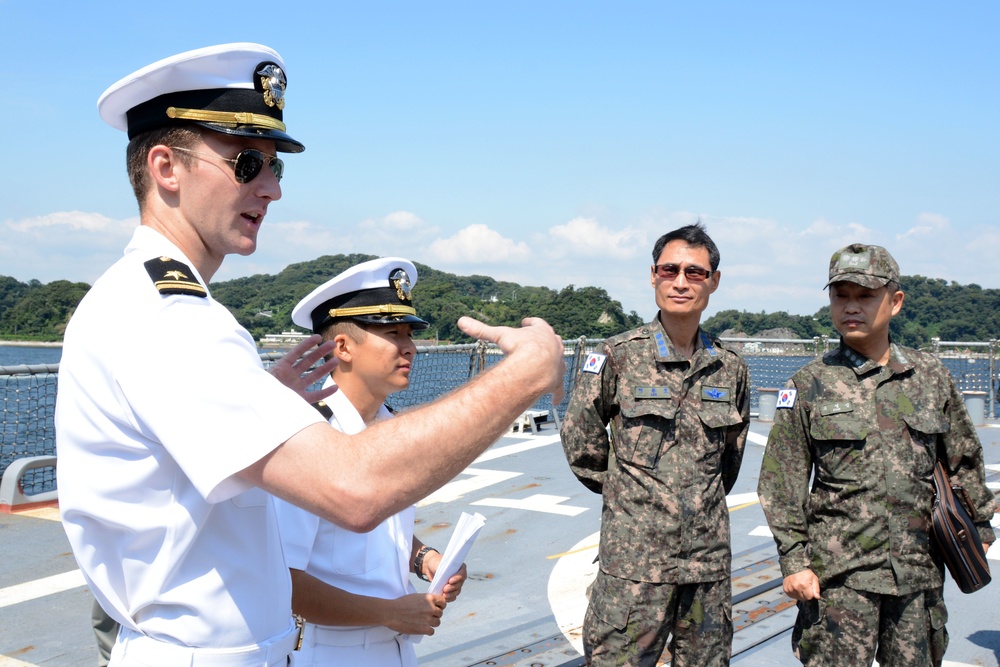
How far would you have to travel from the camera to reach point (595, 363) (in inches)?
146

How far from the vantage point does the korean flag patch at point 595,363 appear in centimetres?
368

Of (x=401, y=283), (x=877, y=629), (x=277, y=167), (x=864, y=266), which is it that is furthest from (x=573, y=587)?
(x=277, y=167)

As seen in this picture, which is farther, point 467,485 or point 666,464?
point 467,485

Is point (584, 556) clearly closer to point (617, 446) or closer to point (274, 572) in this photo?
point (617, 446)

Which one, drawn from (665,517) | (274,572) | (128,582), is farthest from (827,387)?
(128,582)

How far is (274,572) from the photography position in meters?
1.48

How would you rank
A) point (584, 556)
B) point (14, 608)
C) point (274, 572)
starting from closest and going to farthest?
point (274, 572)
point (14, 608)
point (584, 556)

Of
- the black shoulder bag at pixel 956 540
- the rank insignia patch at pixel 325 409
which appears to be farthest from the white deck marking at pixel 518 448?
the rank insignia patch at pixel 325 409

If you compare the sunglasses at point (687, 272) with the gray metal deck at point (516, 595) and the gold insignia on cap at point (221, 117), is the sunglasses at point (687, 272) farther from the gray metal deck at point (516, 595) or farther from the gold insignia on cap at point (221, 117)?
the gold insignia on cap at point (221, 117)

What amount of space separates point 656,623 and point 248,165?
247 cm

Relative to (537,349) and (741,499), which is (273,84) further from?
(741,499)

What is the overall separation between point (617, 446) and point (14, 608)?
350 centimetres

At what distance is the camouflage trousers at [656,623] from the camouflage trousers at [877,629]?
0.36 meters

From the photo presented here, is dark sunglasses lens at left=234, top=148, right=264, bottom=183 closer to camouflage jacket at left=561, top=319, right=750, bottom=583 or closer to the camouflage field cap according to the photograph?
camouflage jacket at left=561, top=319, right=750, bottom=583
